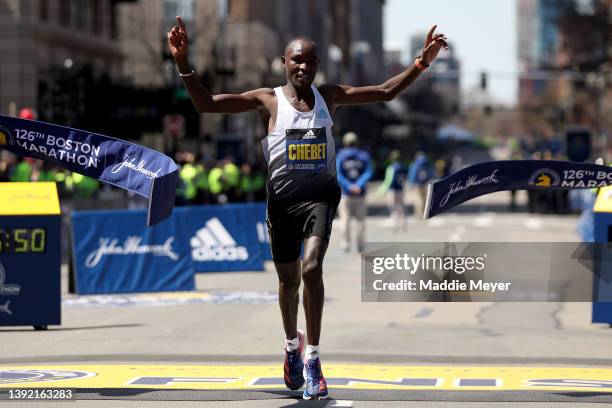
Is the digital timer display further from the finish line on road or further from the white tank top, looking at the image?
the white tank top

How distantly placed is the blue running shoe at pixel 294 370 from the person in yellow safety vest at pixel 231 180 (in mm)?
24075

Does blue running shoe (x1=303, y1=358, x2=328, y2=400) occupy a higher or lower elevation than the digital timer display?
lower

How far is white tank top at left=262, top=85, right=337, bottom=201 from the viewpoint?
7.85 metres

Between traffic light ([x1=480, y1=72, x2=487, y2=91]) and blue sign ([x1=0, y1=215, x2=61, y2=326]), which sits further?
traffic light ([x1=480, y1=72, x2=487, y2=91])

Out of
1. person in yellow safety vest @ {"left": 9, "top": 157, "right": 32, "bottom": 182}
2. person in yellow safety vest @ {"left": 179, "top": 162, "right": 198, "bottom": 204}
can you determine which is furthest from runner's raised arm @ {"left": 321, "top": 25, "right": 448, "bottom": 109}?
person in yellow safety vest @ {"left": 179, "top": 162, "right": 198, "bottom": 204}

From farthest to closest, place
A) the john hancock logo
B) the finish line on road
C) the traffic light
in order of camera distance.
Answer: the traffic light < the john hancock logo < the finish line on road

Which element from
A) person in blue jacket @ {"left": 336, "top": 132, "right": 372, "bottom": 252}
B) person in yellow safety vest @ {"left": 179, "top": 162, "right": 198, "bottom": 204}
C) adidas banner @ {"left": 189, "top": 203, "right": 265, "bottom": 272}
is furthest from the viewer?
person in yellow safety vest @ {"left": 179, "top": 162, "right": 198, "bottom": 204}

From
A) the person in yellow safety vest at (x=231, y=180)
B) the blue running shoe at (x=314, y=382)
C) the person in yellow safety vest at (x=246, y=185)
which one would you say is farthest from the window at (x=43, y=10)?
the blue running shoe at (x=314, y=382)

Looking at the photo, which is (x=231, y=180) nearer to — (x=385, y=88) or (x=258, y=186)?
(x=258, y=186)

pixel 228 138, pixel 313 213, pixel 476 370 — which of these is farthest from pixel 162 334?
pixel 228 138

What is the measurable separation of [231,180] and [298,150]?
2500 centimetres

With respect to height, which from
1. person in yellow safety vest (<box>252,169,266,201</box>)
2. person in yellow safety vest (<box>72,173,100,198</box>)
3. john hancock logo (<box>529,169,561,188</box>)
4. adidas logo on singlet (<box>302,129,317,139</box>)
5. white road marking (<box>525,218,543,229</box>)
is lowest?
white road marking (<box>525,218,543,229</box>)

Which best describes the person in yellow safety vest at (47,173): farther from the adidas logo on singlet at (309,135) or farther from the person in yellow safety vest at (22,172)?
the adidas logo on singlet at (309,135)

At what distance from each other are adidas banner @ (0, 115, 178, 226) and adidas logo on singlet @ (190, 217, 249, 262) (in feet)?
34.2
